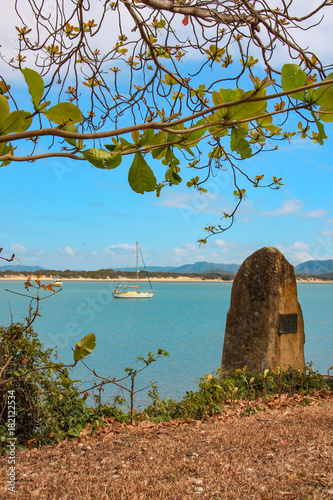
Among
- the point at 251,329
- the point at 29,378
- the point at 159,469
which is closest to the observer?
the point at 159,469

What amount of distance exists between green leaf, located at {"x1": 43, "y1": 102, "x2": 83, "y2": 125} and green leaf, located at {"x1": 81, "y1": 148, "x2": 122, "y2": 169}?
59mm

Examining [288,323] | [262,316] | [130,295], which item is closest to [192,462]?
[262,316]

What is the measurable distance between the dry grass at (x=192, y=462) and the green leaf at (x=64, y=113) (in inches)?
101

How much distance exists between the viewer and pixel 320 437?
3.75 metres

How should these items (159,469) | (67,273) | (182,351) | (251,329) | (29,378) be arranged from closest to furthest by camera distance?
(159,469), (29,378), (251,329), (182,351), (67,273)

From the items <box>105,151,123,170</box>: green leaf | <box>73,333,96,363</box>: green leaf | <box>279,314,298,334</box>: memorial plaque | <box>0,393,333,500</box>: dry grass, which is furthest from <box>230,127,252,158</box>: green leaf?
<box>279,314,298,334</box>: memorial plaque

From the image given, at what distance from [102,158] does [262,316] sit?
594 cm

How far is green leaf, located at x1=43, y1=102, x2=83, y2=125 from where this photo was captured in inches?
28.3

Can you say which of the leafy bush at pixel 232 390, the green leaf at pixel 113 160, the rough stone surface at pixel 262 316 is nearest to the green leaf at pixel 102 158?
the green leaf at pixel 113 160

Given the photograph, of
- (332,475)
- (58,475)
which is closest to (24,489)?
(58,475)

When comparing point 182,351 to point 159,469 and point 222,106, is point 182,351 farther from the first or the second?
point 222,106

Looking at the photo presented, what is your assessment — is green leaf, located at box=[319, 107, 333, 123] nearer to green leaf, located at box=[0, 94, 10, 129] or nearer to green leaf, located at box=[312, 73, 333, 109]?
green leaf, located at box=[312, 73, 333, 109]

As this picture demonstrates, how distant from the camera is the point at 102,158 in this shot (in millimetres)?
756

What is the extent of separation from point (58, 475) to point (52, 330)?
17.4 meters
